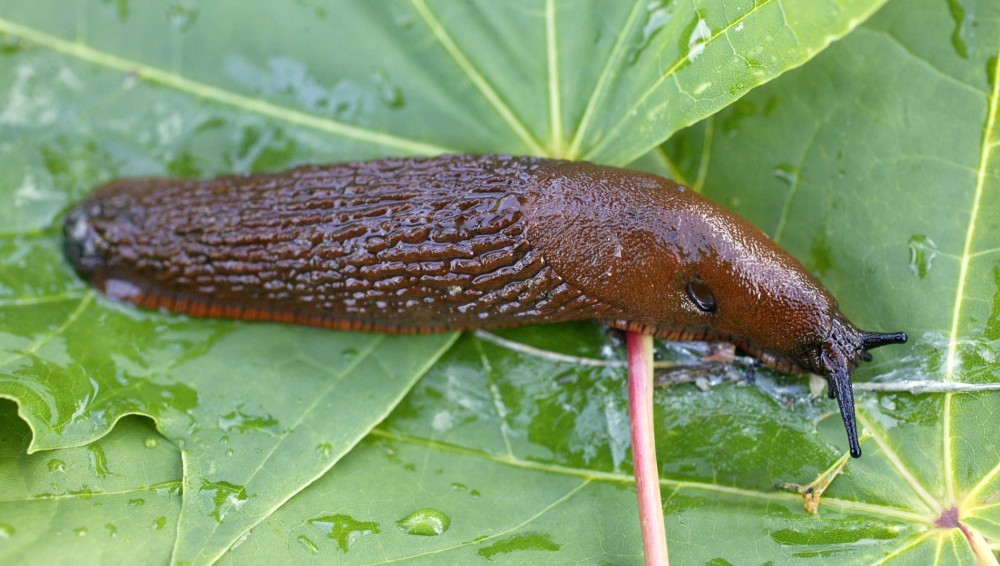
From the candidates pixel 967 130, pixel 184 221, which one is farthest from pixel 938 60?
pixel 184 221

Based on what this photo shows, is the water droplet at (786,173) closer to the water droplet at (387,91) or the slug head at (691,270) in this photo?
the slug head at (691,270)

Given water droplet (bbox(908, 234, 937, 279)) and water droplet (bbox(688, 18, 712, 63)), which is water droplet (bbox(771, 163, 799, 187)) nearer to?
water droplet (bbox(908, 234, 937, 279))

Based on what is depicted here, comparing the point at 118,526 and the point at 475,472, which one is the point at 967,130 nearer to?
the point at 475,472

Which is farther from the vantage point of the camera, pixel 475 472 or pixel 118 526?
pixel 475 472

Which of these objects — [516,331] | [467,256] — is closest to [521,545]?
[516,331]

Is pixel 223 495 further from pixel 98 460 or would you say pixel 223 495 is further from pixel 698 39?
pixel 698 39

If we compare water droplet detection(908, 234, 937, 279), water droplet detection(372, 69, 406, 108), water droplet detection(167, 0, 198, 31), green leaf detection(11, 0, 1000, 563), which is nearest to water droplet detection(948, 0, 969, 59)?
green leaf detection(11, 0, 1000, 563)
